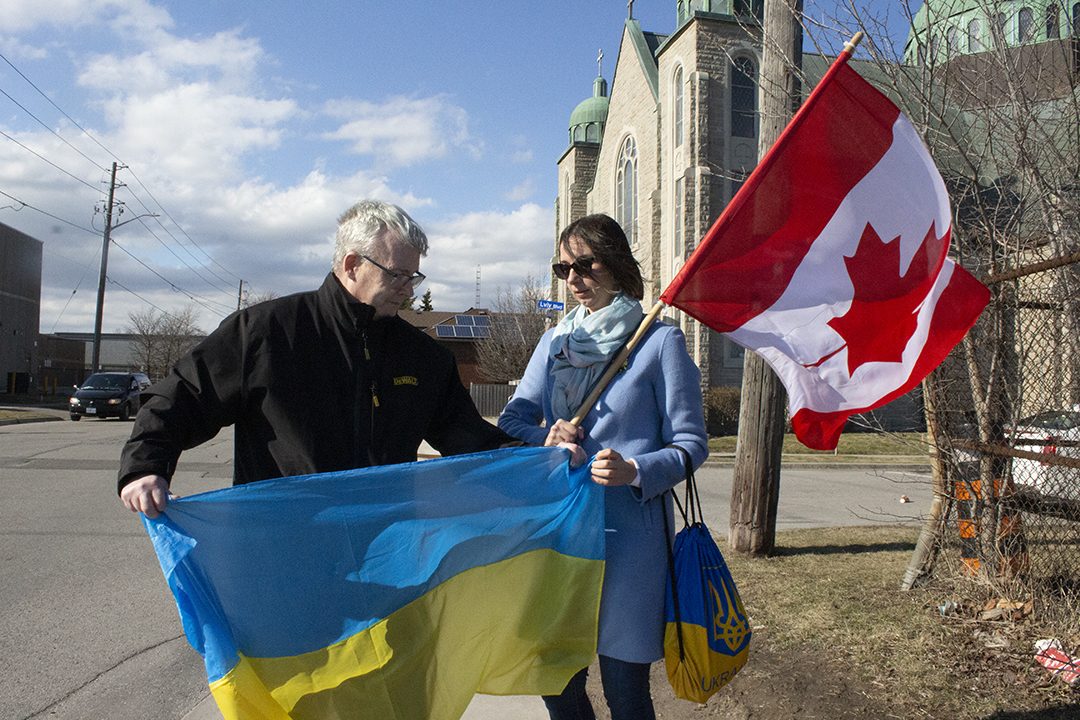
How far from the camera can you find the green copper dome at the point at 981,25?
5.28 m

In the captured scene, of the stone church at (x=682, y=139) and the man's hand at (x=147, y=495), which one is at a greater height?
the stone church at (x=682, y=139)

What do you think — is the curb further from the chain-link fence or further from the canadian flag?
the canadian flag

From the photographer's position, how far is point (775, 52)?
659cm

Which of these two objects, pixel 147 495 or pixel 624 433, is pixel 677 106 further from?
pixel 147 495

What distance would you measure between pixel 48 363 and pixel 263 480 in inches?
2383

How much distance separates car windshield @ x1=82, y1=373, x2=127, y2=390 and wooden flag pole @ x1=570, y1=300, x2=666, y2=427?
2982 centimetres

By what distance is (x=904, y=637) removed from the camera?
471cm

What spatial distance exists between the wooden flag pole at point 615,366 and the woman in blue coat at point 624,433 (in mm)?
36

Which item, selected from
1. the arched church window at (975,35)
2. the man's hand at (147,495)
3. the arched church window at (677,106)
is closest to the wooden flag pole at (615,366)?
the man's hand at (147,495)

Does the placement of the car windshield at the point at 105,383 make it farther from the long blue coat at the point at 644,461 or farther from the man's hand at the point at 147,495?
the long blue coat at the point at 644,461

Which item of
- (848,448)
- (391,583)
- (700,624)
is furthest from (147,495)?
(848,448)

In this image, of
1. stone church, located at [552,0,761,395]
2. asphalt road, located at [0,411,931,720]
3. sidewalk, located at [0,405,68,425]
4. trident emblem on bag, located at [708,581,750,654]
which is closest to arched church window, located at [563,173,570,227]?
stone church, located at [552,0,761,395]

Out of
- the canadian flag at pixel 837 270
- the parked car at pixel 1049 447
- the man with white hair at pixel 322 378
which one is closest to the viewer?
the man with white hair at pixel 322 378

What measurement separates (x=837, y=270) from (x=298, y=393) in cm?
200
